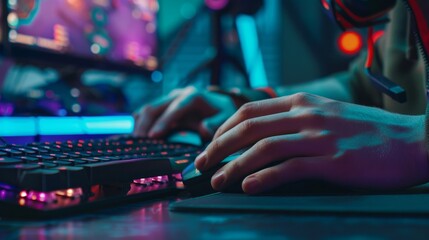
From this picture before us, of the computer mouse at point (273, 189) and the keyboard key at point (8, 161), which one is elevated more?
the keyboard key at point (8, 161)

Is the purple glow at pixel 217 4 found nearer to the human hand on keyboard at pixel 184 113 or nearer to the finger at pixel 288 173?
the human hand on keyboard at pixel 184 113

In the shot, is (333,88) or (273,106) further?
(333,88)

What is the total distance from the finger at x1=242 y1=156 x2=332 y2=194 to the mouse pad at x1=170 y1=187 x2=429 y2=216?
0.01m

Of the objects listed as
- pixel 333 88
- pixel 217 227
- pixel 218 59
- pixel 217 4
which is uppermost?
pixel 217 4

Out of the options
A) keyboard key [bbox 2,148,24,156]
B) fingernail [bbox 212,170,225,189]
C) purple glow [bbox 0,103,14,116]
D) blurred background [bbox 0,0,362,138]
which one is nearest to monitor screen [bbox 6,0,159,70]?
blurred background [bbox 0,0,362,138]

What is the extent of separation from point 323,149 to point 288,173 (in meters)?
0.04

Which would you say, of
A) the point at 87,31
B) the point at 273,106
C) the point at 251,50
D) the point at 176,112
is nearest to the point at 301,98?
the point at 273,106

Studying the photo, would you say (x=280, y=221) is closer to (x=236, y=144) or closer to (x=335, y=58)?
(x=236, y=144)

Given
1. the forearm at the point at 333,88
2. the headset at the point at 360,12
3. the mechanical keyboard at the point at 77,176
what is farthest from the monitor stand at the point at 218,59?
the mechanical keyboard at the point at 77,176

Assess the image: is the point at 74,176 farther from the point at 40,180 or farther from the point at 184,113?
the point at 184,113

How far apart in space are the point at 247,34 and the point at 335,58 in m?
0.37

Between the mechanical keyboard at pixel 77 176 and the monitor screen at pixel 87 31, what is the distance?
538 mm

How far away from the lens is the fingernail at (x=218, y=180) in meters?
0.45

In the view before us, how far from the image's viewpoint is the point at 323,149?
44 centimetres
